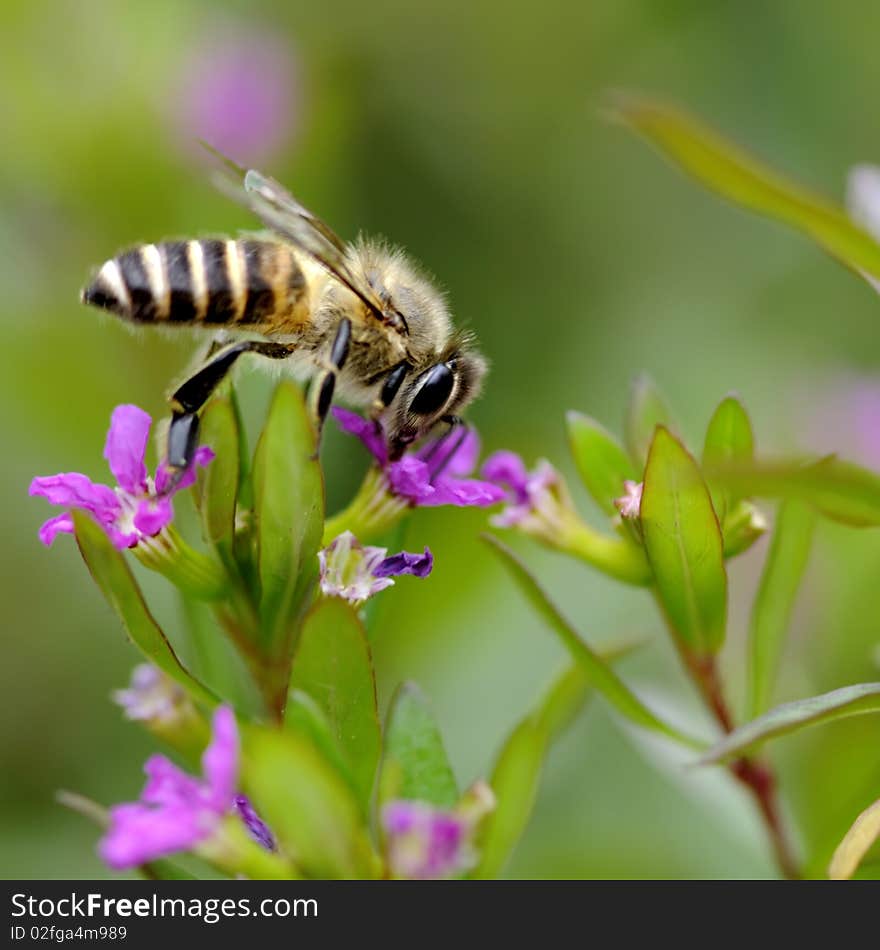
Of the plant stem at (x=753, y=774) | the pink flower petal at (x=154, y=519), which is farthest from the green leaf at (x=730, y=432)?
the pink flower petal at (x=154, y=519)

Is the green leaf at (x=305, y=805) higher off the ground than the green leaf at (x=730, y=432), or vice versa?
the green leaf at (x=730, y=432)

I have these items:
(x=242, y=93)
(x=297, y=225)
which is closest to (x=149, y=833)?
(x=297, y=225)

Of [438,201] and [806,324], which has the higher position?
[438,201]

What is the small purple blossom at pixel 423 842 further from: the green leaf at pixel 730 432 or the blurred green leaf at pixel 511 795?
the green leaf at pixel 730 432

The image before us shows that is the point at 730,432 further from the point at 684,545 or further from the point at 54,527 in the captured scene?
the point at 54,527
